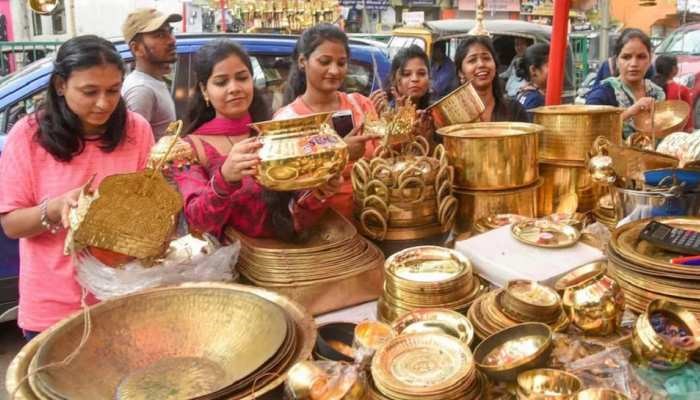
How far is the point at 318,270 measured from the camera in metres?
1.52

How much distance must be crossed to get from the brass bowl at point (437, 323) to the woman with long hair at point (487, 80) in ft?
4.83

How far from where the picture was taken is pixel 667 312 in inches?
44.0

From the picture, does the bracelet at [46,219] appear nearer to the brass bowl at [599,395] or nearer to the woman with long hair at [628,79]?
the brass bowl at [599,395]

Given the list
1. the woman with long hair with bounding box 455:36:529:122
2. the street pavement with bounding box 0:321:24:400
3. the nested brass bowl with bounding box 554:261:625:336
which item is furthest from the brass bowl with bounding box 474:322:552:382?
the street pavement with bounding box 0:321:24:400

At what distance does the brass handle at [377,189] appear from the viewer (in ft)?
5.29

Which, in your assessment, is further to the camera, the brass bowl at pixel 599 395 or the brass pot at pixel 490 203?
the brass pot at pixel 490 203

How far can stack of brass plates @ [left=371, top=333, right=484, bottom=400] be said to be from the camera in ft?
3.01

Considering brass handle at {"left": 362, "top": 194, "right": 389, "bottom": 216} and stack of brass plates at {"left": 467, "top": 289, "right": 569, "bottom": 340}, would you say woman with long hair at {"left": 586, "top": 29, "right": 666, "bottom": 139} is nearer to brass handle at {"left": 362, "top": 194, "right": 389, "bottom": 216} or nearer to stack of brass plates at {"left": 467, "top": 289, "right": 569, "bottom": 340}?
brass handle at {"left": 362, "top": 194, "right": 389, "bottom": 216}

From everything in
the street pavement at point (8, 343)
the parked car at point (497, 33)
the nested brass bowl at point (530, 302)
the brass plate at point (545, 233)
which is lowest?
the street pavement at point (8, 343)

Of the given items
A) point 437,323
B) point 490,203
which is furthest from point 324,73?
point 437,323

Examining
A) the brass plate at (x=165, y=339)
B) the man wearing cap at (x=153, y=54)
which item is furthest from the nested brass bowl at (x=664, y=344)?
the man wearing cap at (x=153, y=54)

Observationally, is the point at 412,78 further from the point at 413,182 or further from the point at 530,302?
the point at 530,302

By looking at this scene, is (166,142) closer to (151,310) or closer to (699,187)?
(151,310)

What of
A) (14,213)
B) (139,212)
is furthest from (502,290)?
Result: (14,213)
